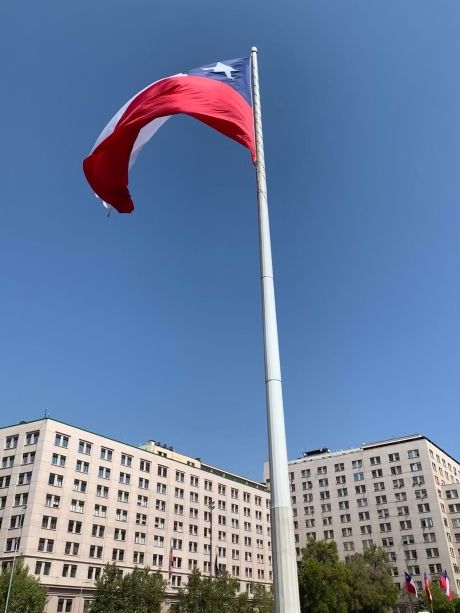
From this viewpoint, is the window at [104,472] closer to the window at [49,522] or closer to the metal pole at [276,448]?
the window at [49,522]

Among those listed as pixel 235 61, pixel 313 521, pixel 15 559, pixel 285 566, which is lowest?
pixel 285 566

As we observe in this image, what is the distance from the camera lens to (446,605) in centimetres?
9350

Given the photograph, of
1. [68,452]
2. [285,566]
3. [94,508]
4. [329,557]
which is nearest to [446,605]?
[329,557]

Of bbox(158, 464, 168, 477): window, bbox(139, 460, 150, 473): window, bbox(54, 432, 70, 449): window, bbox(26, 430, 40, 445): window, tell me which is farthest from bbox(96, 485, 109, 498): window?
bbox(158, 464, 168, 477): window

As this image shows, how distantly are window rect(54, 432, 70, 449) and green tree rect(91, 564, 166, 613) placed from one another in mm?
19289

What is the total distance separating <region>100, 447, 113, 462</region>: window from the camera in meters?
89.6

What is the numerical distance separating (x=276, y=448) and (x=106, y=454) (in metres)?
85.1

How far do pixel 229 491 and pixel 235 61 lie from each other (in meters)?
110

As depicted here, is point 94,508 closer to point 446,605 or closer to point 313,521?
point 446,605

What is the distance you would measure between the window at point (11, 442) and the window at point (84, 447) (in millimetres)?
9314

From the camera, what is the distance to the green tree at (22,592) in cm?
6138

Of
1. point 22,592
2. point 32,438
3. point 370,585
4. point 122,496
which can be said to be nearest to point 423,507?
point 370,585

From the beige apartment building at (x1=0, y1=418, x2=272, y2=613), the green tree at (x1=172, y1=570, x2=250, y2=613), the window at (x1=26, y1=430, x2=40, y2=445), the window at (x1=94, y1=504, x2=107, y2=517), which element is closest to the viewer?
the beige apartment building at (x1=0, y1=418, x2=272, y2=613)

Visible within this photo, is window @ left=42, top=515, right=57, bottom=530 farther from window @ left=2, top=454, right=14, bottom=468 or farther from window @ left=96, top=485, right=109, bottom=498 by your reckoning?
window @ left=2, top=454, right=14, bottom=468
